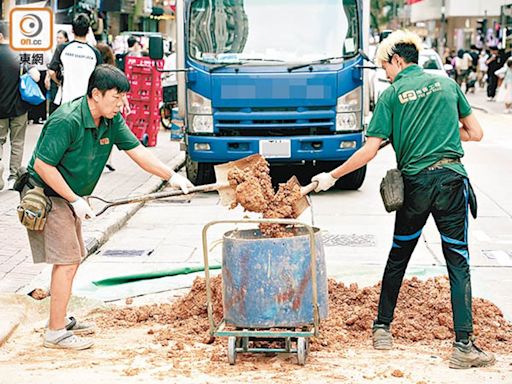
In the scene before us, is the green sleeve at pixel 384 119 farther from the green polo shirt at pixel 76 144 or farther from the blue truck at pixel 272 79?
the blue truck at pixel 272 79

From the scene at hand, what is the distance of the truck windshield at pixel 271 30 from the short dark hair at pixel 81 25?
4.61ft

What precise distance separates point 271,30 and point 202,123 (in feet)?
4.87

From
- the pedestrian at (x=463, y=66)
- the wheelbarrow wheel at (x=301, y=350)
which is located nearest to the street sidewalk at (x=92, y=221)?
the wheelbarrow wheel at (x=301, y=350)

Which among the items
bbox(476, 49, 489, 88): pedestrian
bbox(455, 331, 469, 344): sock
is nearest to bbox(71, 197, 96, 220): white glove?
bbox(455, 331, 469, 344): sock

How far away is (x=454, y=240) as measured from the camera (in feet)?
19.7

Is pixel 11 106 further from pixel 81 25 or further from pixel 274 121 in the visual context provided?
pixel 274 121

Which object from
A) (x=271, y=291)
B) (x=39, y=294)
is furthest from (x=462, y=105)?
(x=39, y=294)

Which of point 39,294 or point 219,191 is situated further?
point 39,294

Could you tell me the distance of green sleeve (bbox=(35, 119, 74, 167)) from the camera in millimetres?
6090

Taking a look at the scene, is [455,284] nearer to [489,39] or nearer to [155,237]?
[155,237]

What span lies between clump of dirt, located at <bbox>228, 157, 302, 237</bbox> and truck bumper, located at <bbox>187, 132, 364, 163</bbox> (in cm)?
666

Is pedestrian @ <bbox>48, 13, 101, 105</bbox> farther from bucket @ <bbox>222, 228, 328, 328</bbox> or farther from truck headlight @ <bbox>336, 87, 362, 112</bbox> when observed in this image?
bucket @ <bbox>222, 228, 328, 328</bbox>

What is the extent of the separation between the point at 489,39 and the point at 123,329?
54150 millimetres

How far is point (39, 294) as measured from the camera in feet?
24.9
